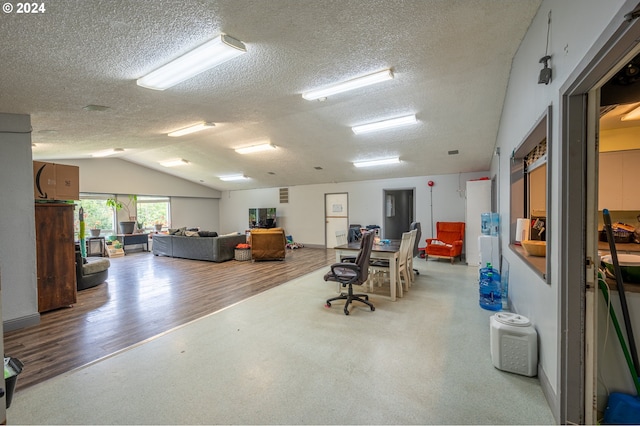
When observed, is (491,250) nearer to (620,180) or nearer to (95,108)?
(620,180)

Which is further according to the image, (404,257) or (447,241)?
(447,241)

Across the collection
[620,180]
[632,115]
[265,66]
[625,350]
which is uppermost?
[265,66]

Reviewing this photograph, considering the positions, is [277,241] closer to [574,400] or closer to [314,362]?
[314,362]

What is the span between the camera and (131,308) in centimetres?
369

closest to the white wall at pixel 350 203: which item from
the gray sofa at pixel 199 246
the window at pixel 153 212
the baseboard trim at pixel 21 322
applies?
the window at pixel 153 212

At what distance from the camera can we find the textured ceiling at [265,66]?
72.5 inches

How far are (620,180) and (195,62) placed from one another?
5.31m

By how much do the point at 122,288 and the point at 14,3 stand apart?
14.3 feet

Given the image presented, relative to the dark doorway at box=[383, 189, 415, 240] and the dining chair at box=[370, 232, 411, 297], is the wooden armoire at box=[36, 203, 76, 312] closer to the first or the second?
the dining chair at box=[370, 232, 411, 297]

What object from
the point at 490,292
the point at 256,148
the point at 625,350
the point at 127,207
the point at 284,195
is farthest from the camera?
the point at 284,195

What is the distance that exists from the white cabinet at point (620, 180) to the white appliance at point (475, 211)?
2.30 meters

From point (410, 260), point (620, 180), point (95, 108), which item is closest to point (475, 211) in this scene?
point (410, 260)

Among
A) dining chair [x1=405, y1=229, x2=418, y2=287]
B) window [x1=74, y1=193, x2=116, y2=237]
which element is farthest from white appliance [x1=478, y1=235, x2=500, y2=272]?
window [x1=74, y1=193, x2=116, y2=237]

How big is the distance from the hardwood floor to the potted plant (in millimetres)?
2322
